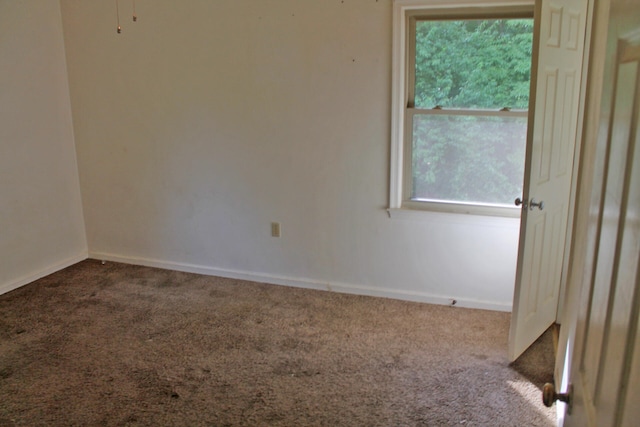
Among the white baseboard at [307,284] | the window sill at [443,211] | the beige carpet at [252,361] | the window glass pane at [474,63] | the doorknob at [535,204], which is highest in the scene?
the window glass pane at [474,63]

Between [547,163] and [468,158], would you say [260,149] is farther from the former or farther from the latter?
[547,163]

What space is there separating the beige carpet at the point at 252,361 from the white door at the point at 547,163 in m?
0.30

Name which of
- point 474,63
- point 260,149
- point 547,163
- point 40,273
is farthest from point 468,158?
point 40,273

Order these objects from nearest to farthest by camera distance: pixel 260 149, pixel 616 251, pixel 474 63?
pixel 616 251 → pixel 474 63 → pixel 260 149

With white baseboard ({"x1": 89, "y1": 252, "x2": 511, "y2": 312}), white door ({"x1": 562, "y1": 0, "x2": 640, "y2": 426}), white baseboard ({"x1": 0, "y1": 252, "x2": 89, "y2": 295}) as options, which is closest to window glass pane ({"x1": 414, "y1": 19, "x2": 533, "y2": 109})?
white baseboard ({"x1": 89, "y1": 252, "x2": 511, "y2": 312})

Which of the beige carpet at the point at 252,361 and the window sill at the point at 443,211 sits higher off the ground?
the window sill at the point at 443,211

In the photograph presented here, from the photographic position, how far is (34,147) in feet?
12.4

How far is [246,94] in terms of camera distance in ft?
11.6

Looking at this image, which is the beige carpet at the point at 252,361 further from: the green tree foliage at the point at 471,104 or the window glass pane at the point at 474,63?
the window glass pane at the point at 474,63

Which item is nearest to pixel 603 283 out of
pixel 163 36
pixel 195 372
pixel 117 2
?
pixel 195 372

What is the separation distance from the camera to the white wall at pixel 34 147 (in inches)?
140

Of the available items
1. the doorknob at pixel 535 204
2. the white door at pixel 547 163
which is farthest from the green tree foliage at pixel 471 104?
the doorknob at pixel 535 204

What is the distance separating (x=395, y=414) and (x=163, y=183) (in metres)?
2.49

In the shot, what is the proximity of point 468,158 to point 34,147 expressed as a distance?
10.0 ft
